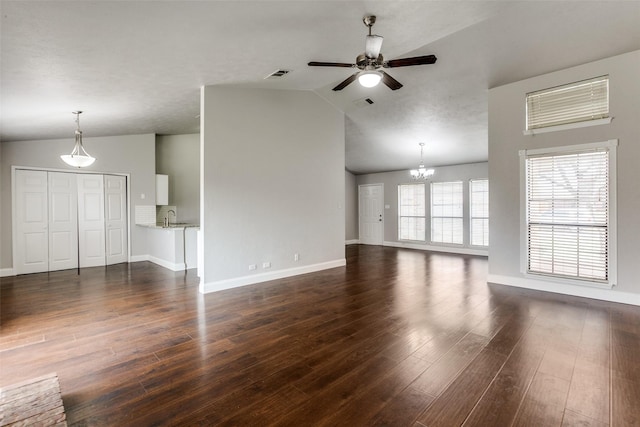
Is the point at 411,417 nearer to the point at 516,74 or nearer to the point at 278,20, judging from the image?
the point at 278,20

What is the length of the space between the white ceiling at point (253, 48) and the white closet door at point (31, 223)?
Answer: 0.88m

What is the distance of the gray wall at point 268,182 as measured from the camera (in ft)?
15.0

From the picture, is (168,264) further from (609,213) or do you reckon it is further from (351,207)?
(609,213)

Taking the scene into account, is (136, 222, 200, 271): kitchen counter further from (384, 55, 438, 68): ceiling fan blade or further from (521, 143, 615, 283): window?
(521, 143, 615, 283): window

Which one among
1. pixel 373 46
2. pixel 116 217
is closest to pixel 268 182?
pixel 373 46

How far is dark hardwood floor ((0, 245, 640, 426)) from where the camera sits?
185 cm

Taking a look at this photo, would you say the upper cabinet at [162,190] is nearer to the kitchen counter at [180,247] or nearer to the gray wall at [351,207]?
the kitchen counter at [180,247]

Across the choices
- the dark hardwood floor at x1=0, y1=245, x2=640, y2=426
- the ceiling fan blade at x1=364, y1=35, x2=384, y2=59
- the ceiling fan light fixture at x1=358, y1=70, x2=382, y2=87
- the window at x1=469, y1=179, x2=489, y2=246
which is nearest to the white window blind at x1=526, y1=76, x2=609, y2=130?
the dark hardwood floor at x1=0, y1=245, x2=640, y2=426

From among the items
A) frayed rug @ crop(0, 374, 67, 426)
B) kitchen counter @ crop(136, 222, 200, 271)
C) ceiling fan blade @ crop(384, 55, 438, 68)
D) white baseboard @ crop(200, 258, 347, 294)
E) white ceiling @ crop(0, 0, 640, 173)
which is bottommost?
frayed rug @ crop(0, 374, 67, 426)

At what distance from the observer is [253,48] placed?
3.35 metres

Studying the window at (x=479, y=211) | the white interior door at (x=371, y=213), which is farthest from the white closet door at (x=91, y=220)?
the window at (x=479, y=211)

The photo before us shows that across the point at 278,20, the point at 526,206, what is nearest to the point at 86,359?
the point at 278,20

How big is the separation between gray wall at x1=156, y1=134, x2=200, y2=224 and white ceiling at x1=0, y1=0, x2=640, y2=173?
2360 mm

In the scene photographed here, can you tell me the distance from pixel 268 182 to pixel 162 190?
395 cm
